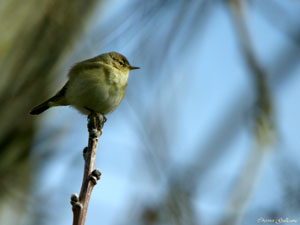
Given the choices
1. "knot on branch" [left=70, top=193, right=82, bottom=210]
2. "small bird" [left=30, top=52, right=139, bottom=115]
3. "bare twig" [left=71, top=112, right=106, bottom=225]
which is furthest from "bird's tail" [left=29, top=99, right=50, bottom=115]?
"knot on branch" [left=70, top=193, right=82, bottom=210]

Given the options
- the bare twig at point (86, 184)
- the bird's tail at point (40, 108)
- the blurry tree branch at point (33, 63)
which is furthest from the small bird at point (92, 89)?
the bare twig at point (86, 184)

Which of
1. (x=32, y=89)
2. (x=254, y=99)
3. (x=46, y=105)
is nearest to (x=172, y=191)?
(x=254, y=99)

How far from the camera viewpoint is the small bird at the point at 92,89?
4.56 metres

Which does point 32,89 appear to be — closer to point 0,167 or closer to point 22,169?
point 0,167

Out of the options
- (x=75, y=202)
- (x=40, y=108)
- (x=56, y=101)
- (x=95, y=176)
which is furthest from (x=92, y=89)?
(x=75, y=202)

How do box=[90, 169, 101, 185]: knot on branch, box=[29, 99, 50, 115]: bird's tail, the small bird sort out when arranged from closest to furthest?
1. box=[90, 169, 101, 185]: knot on branch
2. the small bird
3. box=[29, 99, 50, 115]: bird's tail

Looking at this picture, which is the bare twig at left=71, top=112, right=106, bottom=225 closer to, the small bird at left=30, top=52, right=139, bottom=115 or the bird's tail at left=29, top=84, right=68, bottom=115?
the small bird at left=30, top=52, right=139, bottom=115

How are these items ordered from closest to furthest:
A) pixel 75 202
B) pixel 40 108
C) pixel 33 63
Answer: pixel 75 202 < pixel 33 63 < pixel 40 108

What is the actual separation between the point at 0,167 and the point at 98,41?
1422 millimetres

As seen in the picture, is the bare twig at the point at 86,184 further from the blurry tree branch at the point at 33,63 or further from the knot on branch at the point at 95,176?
the blurry tree branch at the point at 33,63

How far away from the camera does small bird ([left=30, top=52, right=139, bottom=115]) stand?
456cm

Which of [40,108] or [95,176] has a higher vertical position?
[40,108]

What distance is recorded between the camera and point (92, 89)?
4.55 meters

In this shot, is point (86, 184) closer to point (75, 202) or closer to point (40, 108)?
point (75, 202)
